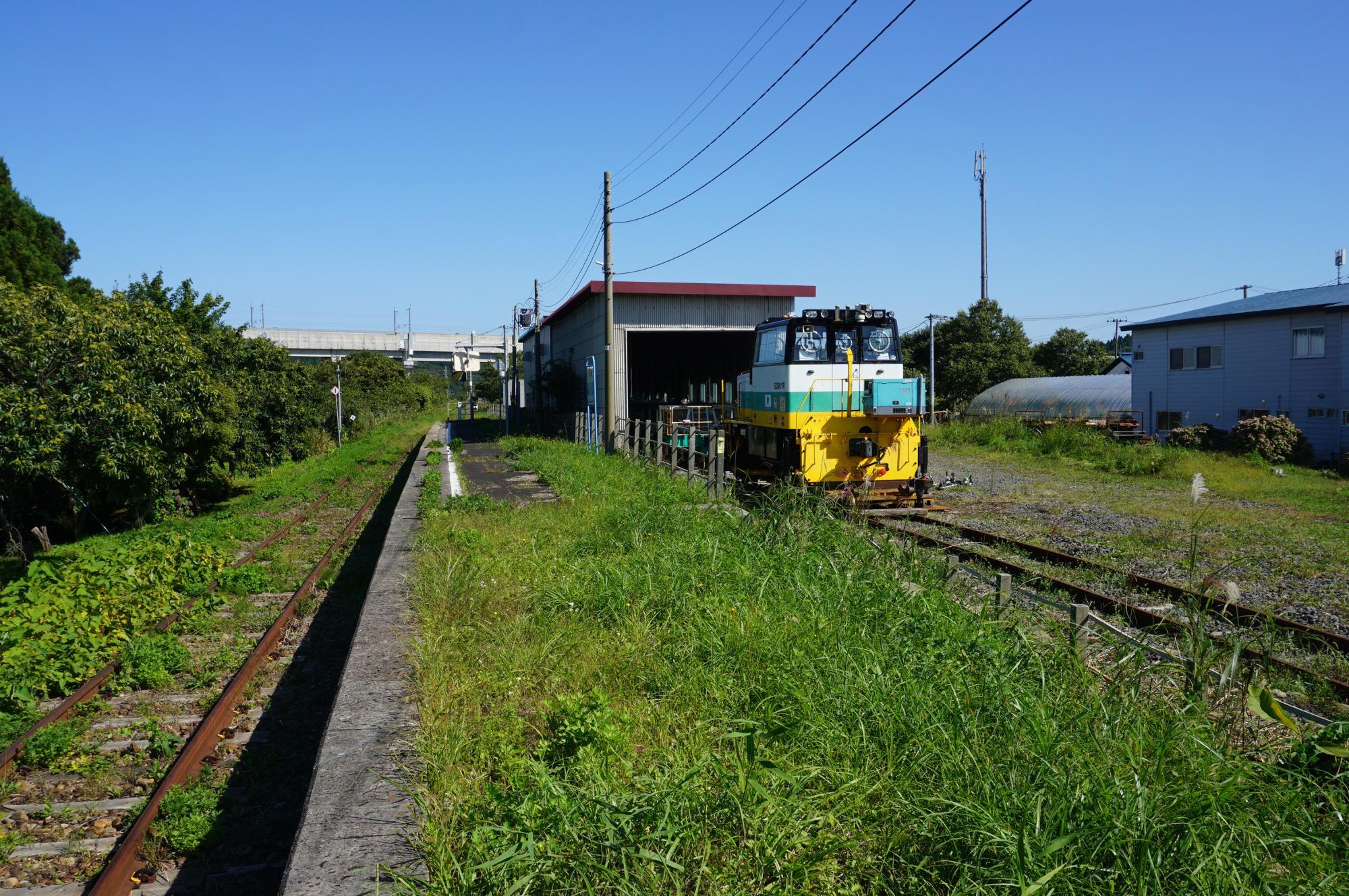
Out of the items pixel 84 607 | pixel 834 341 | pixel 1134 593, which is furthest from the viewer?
pixel 834 341

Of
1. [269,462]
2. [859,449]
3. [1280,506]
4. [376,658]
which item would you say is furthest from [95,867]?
[269,462]

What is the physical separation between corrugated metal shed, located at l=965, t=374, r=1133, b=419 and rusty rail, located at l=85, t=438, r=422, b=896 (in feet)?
104

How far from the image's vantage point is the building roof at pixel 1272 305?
2589 cm

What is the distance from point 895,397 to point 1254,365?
Result: 67.4ft

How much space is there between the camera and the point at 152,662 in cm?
770

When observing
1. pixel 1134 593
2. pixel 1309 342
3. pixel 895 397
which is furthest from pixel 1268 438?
pixel 1134 593

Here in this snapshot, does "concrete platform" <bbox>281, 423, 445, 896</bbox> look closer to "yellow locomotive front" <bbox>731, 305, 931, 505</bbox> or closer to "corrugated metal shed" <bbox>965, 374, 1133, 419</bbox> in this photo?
"yellow locomotive front" <bbox>731, 305, 931, 505</bbox>

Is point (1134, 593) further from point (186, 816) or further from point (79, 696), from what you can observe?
point (79, 696)

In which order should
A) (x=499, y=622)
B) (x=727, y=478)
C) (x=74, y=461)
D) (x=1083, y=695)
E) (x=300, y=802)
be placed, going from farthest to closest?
(x=727, y=478)
(x=74, y=461)
(x=499, y=622)
(x=300, y=802)
(x=1083, y=695)

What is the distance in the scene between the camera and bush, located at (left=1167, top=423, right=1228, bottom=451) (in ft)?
85.4

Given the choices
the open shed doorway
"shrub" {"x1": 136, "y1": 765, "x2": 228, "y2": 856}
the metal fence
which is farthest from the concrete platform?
the open shed doorway

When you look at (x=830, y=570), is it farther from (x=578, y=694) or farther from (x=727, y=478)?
(x=727, y=478)

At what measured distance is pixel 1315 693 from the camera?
6.09m

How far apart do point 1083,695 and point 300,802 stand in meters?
4.59
